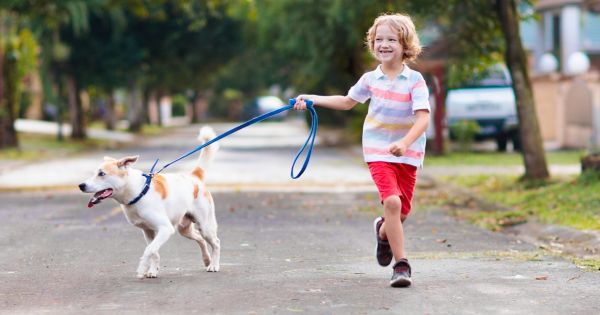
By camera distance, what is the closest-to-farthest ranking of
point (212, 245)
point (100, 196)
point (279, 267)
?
point (100, 196) → point (212, 245) → point (279, 267)

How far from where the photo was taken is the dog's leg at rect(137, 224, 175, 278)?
28.0ft

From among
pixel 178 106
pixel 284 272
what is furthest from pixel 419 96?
pixel 178 106

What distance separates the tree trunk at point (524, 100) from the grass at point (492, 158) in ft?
17.5

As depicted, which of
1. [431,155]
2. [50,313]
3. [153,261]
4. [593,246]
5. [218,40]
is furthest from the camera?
[218,40]

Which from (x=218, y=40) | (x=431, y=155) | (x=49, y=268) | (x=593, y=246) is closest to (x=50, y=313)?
(x=49, y=268)

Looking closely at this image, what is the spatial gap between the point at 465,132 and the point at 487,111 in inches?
77.7

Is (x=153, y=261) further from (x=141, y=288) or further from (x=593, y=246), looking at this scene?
(x=593, y=246)

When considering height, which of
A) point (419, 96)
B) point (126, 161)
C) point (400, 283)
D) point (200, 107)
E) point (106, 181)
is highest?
point (419, 96)

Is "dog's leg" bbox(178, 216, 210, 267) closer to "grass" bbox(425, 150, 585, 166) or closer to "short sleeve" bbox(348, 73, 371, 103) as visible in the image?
"short sleeve" bbox(348, 73, 371, 103)

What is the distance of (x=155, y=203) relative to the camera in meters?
8.71

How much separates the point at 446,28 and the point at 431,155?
736 cm

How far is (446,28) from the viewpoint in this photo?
820 inches

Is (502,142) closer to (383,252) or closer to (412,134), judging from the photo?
(383,252)

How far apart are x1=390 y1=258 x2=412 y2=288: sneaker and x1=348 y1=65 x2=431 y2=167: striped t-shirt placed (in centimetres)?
74
